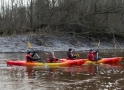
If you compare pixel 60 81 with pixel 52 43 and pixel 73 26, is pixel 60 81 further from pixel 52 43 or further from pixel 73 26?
pixel 73 26

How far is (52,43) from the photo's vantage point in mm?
32406

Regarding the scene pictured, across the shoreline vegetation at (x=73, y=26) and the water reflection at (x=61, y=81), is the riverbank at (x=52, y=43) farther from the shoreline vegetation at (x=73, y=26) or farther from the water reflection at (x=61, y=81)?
the water reflection at (x=61, y=81)

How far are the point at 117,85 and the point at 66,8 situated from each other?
76.6 ft

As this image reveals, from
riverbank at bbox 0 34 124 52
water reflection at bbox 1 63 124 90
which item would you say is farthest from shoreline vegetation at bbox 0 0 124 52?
water reflection at bbox 1 63 124 90

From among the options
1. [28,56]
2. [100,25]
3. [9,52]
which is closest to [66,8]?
[100,25]

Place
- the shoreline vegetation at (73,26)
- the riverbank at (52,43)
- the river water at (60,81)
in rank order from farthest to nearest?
the shoreline vegetation at (73,26)
the riverbank at (52,43)
the river water at (60,81)

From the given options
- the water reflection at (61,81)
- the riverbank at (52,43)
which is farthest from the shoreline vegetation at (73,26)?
the water reflection at (61,81)

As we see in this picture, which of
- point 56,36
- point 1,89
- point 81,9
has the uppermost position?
point 81,9

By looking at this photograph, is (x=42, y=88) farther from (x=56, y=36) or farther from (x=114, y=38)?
(x=114, y=38)

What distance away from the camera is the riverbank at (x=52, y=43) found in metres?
30.1

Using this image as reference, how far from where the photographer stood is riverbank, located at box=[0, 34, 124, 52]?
98.7 feet

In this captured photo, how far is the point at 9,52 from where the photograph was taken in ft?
93.1

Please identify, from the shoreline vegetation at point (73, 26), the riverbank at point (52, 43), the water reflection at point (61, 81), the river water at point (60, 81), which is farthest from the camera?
the shoreline vegetation at point (73, 26)

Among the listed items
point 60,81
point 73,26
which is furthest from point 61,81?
point 73,26
